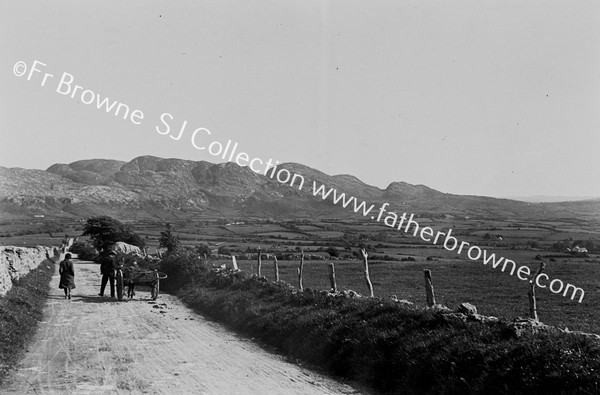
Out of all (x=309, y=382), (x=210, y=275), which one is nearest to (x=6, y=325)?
(x=309, y=382)

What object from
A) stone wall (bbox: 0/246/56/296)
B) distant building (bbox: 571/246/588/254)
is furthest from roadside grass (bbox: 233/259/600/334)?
stone wall (bbox: 0/246/56/296)

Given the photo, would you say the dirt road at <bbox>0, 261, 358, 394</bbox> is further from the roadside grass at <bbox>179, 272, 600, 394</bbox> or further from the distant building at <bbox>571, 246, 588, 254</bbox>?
the distant building at <bbox>571, 246, 588, 254</bbox>

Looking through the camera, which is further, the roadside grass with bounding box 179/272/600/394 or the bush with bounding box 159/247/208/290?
the bush with bounding box 159/247/208/290

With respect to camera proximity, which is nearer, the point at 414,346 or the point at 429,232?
the point at 414,346

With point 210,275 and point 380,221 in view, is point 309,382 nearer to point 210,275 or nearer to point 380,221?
point 210,275

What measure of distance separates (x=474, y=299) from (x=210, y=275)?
40.0ft

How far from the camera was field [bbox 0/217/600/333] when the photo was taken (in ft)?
76.7

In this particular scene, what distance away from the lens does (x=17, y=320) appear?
13.8 m

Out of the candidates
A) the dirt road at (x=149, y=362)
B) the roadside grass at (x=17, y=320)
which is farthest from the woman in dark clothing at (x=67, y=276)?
the dirt road at (x=149, y=362)

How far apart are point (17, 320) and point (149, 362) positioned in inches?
206

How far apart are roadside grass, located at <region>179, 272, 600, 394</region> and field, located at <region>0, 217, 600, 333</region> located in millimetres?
4283

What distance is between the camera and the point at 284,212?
630ft

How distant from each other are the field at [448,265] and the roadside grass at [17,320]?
37.2 ft

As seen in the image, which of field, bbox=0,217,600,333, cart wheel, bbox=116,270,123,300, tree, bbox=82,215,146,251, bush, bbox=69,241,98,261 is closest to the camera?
cart wheel, bbox=116,270,123,300
